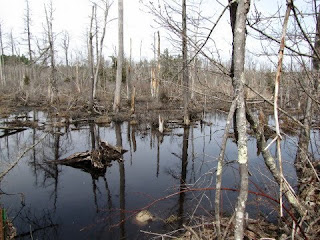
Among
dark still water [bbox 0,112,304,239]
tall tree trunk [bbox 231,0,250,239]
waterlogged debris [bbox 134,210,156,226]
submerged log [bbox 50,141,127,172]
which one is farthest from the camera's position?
submerged log [bbox 50,141,127,172]

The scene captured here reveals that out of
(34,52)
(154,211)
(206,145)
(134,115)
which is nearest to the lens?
(154,211)

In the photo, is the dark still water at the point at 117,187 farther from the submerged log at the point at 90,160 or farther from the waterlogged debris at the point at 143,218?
the submerged log at the point at 90,160

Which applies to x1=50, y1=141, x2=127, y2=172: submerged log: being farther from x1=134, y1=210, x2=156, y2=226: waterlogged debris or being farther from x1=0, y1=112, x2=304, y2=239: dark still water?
x1=134, y1=210, x2=156, y2=226: waterlogged debris

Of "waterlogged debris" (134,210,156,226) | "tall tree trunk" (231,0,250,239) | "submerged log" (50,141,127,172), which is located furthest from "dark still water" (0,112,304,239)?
"tall tree trunk" (231,0,250,239)

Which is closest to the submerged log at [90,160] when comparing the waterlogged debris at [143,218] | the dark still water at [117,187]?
the dark still water at [117,187]

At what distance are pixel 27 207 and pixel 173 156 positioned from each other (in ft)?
17.4

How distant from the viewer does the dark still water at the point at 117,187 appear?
5020mm

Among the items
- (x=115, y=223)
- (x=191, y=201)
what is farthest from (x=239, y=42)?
(x=191, y=201)

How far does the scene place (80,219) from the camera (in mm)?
5352

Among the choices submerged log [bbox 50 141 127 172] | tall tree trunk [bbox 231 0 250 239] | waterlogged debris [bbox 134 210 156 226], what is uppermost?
tall tree trunk [bbox 231 0 250 239]

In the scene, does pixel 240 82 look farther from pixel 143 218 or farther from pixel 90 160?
pixel 90 160

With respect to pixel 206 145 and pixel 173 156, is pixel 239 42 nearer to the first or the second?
pixel 173 156

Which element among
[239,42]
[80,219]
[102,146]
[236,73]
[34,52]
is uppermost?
[34,52]

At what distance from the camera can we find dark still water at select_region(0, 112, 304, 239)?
5.02m
